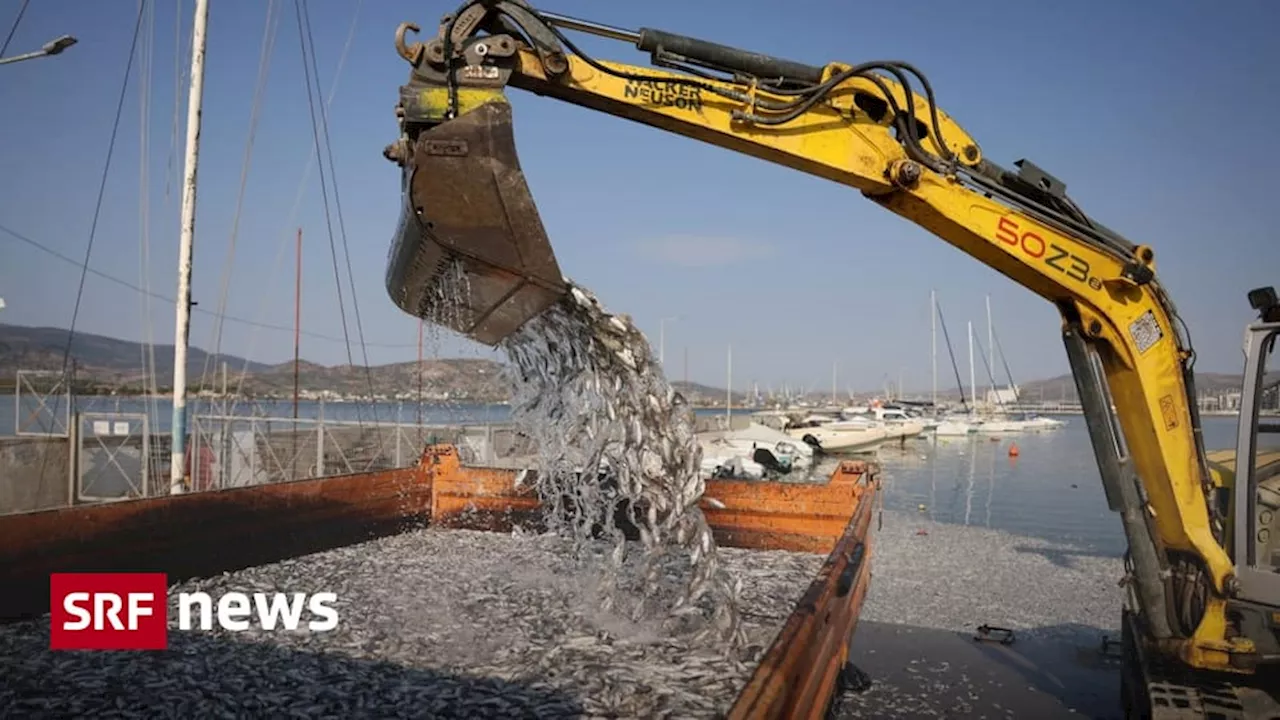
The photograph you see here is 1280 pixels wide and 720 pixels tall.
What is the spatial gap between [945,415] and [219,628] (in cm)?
7715

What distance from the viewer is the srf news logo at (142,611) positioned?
488 cm

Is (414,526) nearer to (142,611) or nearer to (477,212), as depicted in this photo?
(142,611)

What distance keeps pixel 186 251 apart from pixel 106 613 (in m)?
6.10

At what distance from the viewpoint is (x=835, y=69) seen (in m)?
4.61

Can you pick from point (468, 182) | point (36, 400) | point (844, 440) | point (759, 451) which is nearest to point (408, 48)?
point (468, 182)

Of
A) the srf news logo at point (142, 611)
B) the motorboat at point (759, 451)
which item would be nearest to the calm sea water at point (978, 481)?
the srf news logo at point (142, 611)

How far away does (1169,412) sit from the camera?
4652 mm

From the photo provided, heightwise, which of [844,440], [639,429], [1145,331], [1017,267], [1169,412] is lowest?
[844,440]

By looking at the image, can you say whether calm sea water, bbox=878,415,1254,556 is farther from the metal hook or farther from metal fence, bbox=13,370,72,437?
metal fence, bbox=13,370,72,437

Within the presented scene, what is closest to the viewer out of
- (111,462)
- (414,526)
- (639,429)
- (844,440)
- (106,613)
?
(106,613)

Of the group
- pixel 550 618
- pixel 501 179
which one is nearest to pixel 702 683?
pixel 550 618

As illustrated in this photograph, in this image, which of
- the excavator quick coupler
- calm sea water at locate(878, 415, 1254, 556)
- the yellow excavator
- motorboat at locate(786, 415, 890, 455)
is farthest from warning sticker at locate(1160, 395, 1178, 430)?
motorboat at locate(786, 415, 890, 455)

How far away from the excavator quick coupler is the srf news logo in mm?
2554

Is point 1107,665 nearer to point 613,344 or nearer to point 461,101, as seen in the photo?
point 613,344
